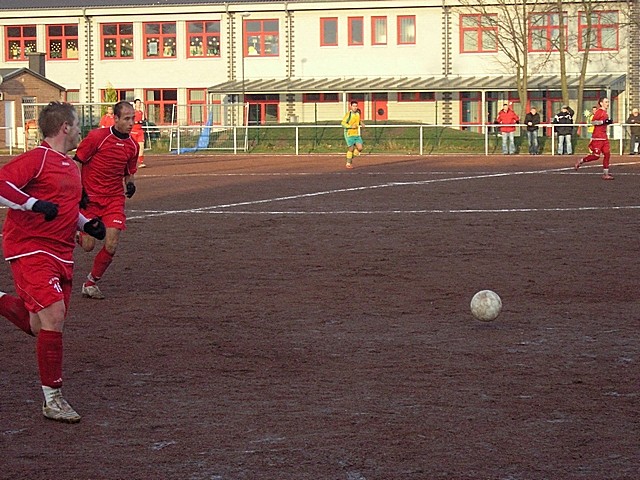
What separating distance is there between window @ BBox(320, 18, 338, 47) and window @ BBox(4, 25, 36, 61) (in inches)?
640

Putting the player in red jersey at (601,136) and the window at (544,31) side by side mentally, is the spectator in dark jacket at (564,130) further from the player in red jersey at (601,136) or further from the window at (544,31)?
the player in red jersey at (601,136)

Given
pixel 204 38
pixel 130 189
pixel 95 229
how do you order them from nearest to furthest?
1. pixel 95 229
2. pixel 130 189
3. pixel 204 38

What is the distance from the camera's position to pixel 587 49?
5238 centimetres

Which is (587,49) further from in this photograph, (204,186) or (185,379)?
(185,379)

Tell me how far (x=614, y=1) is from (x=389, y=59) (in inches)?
450

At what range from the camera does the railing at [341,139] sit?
1751 inches

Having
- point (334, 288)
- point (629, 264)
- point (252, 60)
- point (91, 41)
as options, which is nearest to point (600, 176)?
point (629, 264)

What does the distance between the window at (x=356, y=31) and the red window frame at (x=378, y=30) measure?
1.87ft

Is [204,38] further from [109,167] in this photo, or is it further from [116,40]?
[109,167]

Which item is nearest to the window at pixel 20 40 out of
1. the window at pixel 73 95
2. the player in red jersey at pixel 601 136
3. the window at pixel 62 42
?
the window at pixel 62 42

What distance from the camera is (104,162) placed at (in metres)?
11.2

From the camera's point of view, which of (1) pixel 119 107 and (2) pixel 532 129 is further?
(2) pixel 532 129

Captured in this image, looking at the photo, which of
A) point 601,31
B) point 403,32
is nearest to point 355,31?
point 403,32

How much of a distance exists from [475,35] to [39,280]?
54.4 m
